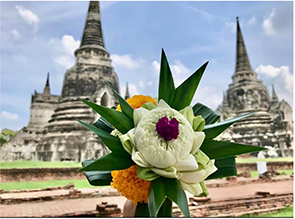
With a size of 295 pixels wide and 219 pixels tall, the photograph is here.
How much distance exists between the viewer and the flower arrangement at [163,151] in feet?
3.21

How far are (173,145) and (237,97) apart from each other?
2576cm

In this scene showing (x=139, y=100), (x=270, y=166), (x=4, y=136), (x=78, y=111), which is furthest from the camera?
(x=4, y=136)

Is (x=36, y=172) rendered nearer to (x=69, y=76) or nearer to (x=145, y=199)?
(x=69, y=76)

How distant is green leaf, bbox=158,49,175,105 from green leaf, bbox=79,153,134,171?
1.17ft

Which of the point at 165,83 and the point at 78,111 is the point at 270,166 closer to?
the point at 78,111

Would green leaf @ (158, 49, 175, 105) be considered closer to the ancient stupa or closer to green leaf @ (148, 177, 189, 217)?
green leaf @ (148, 177, 189, 217)

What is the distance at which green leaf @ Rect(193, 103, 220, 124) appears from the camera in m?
1.28

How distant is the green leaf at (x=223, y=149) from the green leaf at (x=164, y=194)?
0.21 meters

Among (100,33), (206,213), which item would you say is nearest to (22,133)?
(100,33)

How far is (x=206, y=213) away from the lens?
17.1ft

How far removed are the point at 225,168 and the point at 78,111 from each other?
48.7 feet

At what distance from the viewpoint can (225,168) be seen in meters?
1.17

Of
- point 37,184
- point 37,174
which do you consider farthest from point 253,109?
point 37,184

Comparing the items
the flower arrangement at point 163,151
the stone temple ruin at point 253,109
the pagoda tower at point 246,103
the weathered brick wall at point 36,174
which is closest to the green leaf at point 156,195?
the flower arrangement at point 163,151
